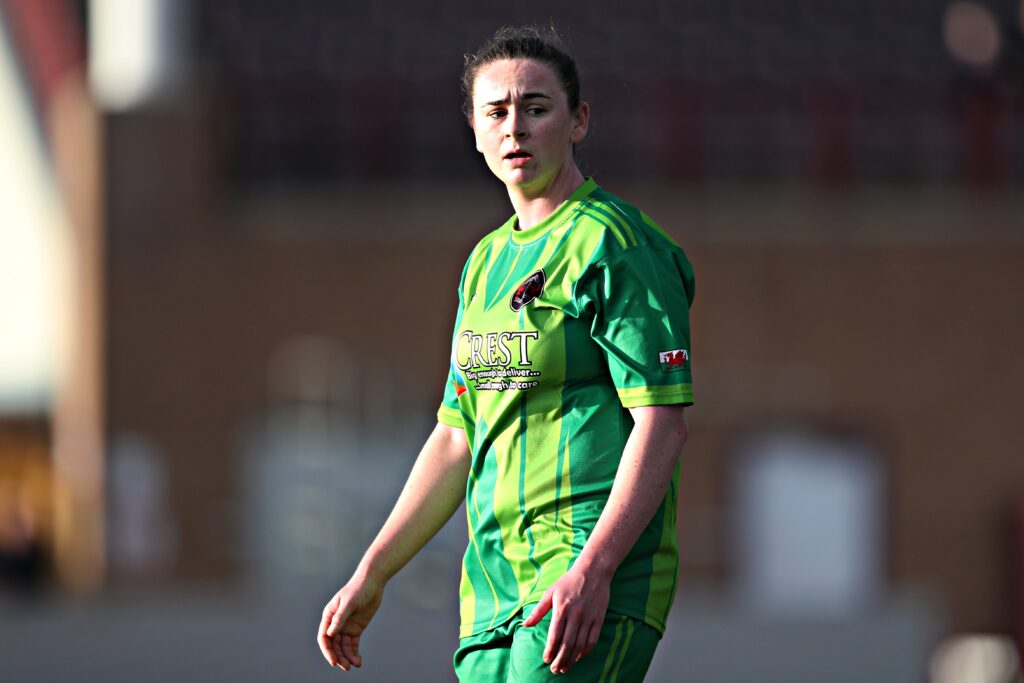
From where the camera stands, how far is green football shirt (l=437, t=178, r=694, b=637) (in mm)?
3223

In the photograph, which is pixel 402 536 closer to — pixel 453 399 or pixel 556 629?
pixel 453 399

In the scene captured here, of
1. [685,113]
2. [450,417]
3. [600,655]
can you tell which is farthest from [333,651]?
[685,113]

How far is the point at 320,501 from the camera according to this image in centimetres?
2097

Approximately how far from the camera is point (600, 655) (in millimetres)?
3195

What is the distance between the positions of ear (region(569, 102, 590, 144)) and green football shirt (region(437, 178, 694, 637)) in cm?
13

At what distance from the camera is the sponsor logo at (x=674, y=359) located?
3.20 m

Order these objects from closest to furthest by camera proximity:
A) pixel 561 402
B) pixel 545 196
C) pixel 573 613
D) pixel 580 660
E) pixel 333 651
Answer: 1. pixel 573 613
2. pixel 580 660
3. pixel 561 402
4. pixel 545 196
5. pixel 333 651

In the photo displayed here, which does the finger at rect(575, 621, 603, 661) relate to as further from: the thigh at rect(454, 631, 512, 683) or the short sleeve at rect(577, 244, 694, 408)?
the short sleeve at rect(577, 244, 694, 408)

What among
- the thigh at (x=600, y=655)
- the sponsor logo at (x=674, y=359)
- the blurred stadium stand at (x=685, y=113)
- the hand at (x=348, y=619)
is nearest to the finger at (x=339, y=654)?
the hand at (x=348, y=619)

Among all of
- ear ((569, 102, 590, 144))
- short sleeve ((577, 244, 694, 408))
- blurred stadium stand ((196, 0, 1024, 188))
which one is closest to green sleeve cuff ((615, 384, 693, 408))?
short sleeve ((577, 244, 694, 408))

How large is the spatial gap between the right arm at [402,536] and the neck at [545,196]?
1.47 feet

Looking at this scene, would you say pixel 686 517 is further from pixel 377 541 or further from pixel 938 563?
pixel 377 541

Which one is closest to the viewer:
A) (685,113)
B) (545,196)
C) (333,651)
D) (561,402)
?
(561,402)

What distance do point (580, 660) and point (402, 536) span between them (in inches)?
21.3
